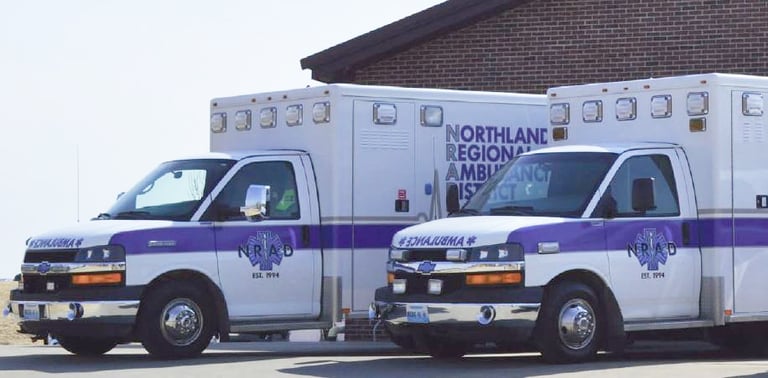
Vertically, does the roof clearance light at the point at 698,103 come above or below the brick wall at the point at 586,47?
below

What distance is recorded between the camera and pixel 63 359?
1616cm

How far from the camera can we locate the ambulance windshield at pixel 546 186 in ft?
49.0

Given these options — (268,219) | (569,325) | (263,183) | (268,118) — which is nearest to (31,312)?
(268,219)

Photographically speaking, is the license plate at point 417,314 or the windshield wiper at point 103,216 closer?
the license plate at point 417,314

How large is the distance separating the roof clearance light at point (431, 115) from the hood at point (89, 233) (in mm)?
2994

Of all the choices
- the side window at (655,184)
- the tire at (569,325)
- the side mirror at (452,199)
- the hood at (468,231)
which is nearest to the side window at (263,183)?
the side mirror at (452,199)

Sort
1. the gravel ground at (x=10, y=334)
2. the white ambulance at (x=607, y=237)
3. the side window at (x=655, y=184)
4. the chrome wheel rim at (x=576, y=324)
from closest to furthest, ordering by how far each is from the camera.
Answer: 1. the white ambulance at (x=607, y=237)
2. the chrome wheel rim at (x=576, y=324)
3. the side window at (x=655, y=184)
4. the gravel ground at (x=10, y=334)

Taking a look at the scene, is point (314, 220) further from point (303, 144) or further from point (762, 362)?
point (762, 362)

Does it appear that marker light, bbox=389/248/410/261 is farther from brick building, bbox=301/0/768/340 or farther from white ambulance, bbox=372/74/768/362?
brick building, bbox=301/0/768/340

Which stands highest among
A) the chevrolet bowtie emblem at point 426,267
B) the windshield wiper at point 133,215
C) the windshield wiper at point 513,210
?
the windshield wiper at point 513,210

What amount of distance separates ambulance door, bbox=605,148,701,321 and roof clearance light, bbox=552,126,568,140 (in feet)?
4.34

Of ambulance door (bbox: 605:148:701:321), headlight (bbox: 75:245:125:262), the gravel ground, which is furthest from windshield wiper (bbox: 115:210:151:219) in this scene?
the gravel ground

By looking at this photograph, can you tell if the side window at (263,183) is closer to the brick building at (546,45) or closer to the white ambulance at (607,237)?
the white ambulance at (607,237)

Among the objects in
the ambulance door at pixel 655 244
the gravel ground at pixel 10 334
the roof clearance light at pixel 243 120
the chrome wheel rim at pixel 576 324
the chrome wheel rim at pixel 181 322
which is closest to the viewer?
the chrome wheel rim at pixel 576 324
